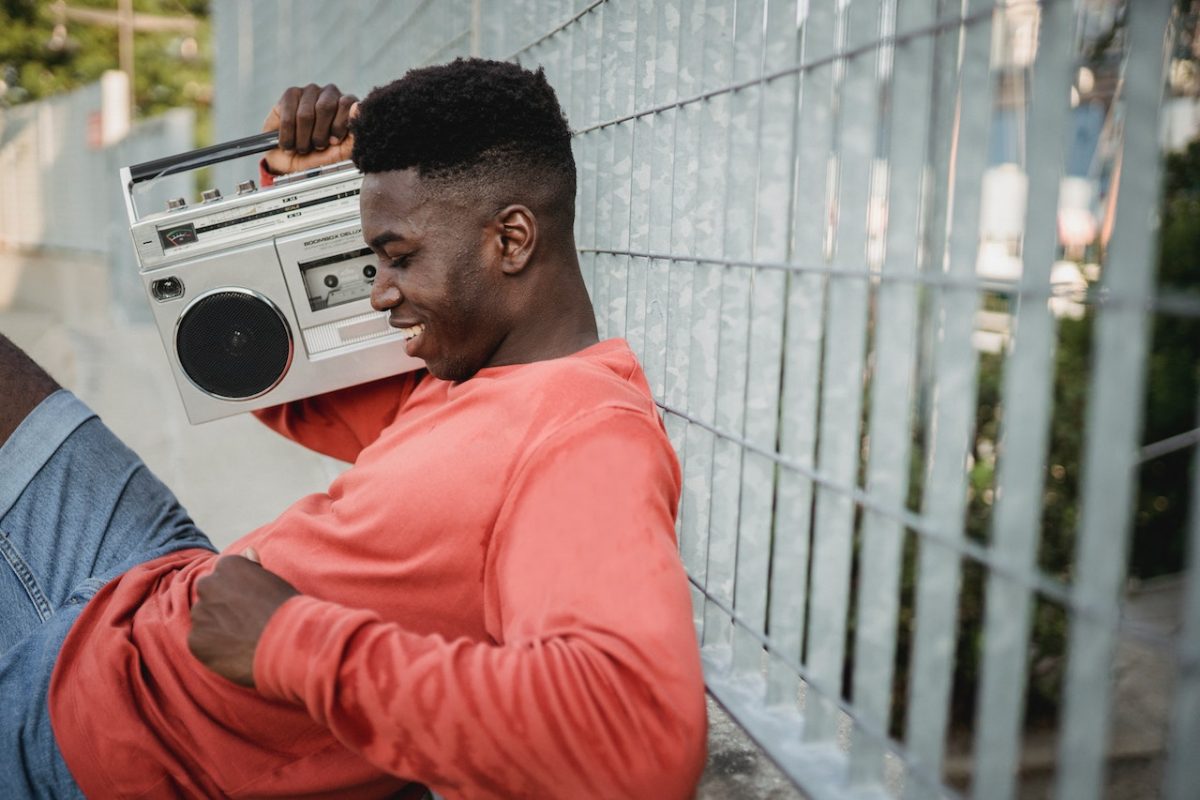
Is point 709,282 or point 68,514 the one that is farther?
point 68,514

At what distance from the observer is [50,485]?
60.8 inches

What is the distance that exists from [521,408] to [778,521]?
0.32m

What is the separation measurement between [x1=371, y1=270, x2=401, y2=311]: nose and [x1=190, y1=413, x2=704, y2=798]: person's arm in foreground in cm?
41

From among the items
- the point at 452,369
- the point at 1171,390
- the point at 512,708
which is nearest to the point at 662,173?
the point at 452,369

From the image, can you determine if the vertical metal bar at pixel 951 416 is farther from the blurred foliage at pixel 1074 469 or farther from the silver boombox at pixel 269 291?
the silver boombox at pixel 269 291

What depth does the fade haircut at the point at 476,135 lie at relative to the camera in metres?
1.23

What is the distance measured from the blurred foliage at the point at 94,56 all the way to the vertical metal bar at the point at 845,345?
19.6 metres

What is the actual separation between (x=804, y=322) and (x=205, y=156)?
114cm

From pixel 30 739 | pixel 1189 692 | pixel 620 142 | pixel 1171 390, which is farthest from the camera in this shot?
pixel 1171 390

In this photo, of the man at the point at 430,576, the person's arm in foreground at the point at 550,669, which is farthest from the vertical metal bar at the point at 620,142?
the person's arm in foreground at the point at 550,669

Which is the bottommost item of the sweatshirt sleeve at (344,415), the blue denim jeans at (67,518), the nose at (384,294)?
the blue denim jeans at (67,518)

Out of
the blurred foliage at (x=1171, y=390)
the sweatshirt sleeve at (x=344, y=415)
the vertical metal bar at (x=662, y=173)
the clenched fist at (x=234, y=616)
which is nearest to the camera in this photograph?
the clenched fist at (x=234, y=616)

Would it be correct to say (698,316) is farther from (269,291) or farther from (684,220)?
(269,291)

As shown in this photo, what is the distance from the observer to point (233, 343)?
1626mm
